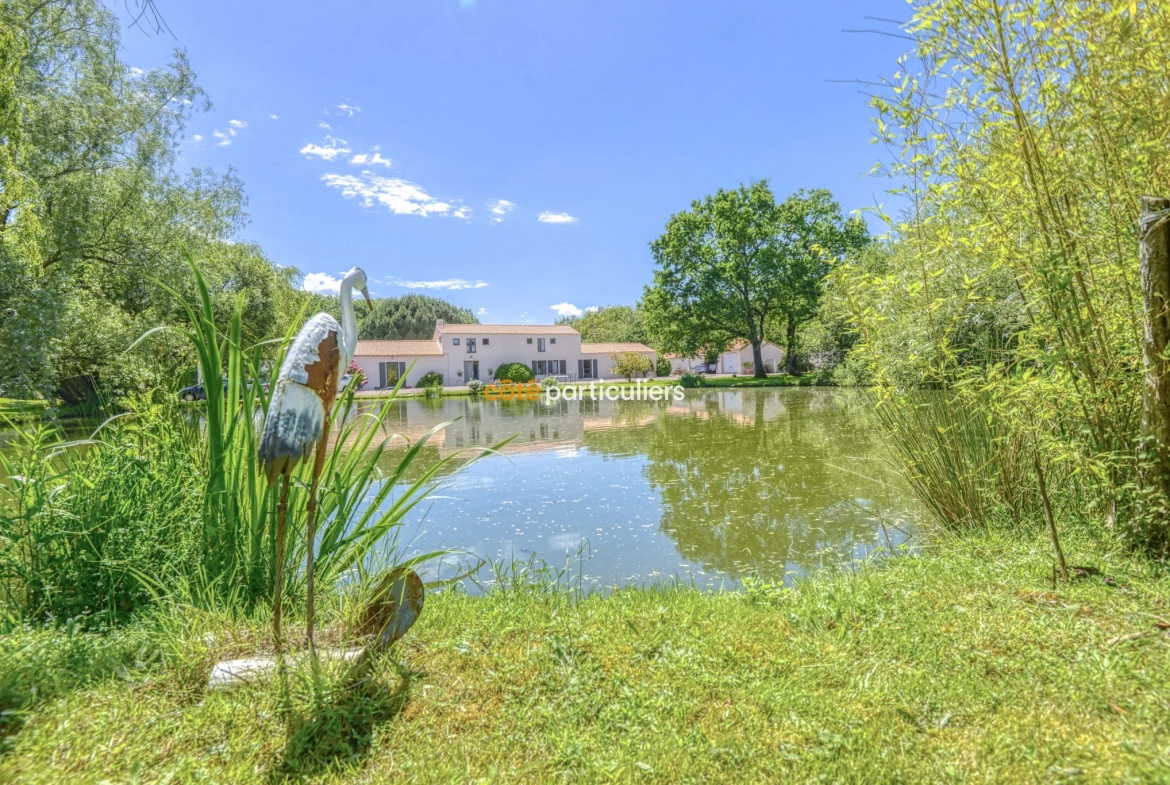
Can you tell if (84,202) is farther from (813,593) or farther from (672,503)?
(813,593)

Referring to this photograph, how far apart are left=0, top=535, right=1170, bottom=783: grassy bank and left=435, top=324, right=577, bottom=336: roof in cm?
2844

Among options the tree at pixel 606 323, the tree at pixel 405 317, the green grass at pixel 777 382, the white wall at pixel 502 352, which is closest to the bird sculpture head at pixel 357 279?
the green grass at pixel 777 382

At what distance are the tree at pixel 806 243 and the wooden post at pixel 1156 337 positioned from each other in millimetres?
21762

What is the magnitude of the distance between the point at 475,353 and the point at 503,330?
84.4 inches

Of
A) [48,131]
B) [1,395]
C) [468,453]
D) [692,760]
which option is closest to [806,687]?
[692,760]

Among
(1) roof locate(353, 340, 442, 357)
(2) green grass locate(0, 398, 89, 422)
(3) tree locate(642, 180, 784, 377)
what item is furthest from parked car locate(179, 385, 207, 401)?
(1) roof locate(353, 340, 442, 357)

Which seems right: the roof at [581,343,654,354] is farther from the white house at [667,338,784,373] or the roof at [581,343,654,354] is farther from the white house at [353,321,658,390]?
the white house at [667,338,784,373]

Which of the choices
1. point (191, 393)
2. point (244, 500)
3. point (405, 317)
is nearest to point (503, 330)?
point (405, 317)

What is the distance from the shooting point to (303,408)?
1.46m

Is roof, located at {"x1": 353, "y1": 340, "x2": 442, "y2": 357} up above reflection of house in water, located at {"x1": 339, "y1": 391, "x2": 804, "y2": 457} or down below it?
above

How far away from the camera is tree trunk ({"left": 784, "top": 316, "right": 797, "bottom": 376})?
25.7 metres

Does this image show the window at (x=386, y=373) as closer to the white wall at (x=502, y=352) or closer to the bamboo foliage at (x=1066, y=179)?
the white wall at (x=502, y=352)

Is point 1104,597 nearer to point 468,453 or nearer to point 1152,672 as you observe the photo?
point 1152,672

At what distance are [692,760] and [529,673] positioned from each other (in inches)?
25.4
